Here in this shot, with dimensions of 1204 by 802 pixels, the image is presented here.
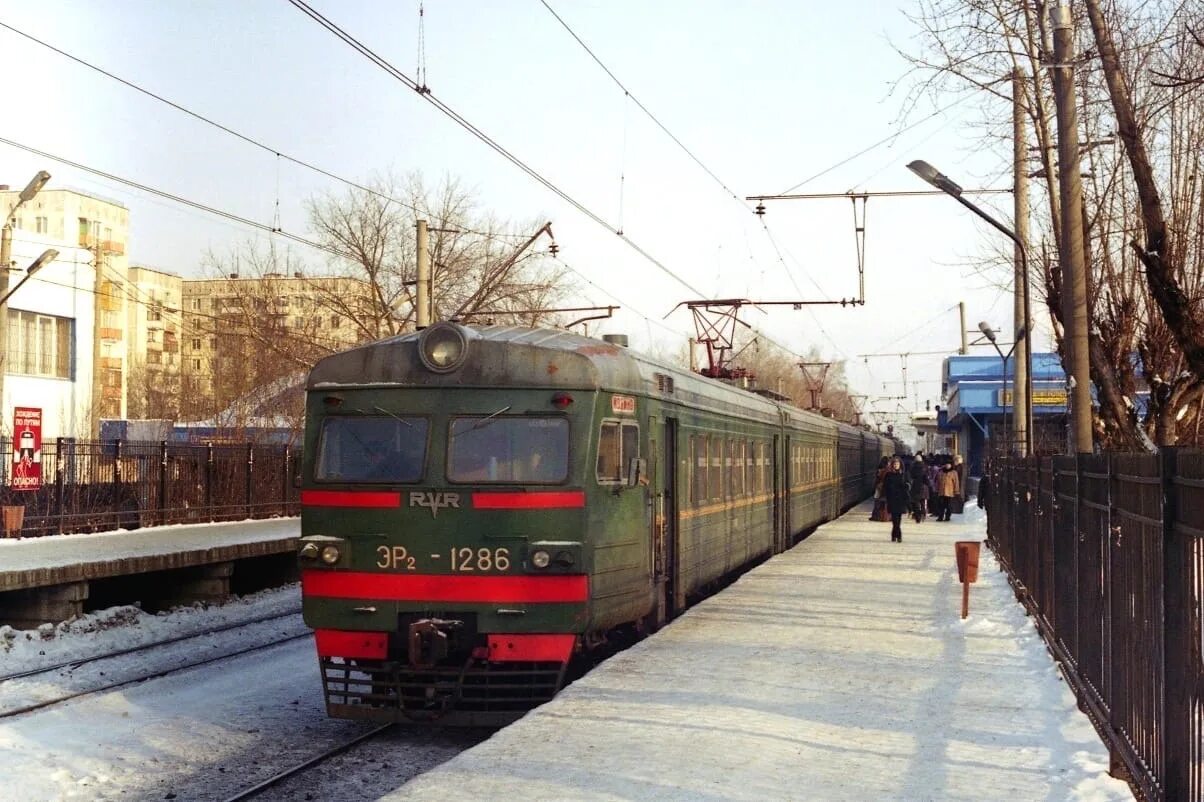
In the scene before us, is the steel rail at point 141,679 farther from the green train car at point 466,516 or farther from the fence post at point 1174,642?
the fence post at point 1174,642

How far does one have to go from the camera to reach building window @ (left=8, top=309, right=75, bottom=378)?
135ft

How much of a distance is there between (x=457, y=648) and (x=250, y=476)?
1774cm

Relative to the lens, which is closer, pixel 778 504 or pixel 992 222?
pixel 992 222

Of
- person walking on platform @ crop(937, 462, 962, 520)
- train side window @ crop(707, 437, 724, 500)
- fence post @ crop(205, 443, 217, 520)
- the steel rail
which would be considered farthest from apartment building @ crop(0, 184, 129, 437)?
train side window @ crop(707, 437, 724, 500)

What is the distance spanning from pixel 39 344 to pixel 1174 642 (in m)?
41.8

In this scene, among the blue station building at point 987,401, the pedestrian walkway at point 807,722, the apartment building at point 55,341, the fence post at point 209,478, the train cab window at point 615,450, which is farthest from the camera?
the blue station building at point 987,401

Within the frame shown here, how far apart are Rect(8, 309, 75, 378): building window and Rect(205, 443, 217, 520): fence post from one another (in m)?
18.4

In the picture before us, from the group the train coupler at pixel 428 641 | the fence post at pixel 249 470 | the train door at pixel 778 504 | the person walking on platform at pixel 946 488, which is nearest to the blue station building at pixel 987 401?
the person walking on platform at pixel 946 488

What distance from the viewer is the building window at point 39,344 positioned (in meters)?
41.2

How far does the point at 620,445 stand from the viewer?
37.1 feet

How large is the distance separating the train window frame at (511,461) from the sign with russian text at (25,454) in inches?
482

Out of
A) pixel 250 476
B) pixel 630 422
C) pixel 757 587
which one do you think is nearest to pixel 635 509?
Answer: pixel 630 422

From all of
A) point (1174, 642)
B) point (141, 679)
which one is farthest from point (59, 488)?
point (1174, 642)

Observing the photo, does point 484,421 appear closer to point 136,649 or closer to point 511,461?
point 511,461
